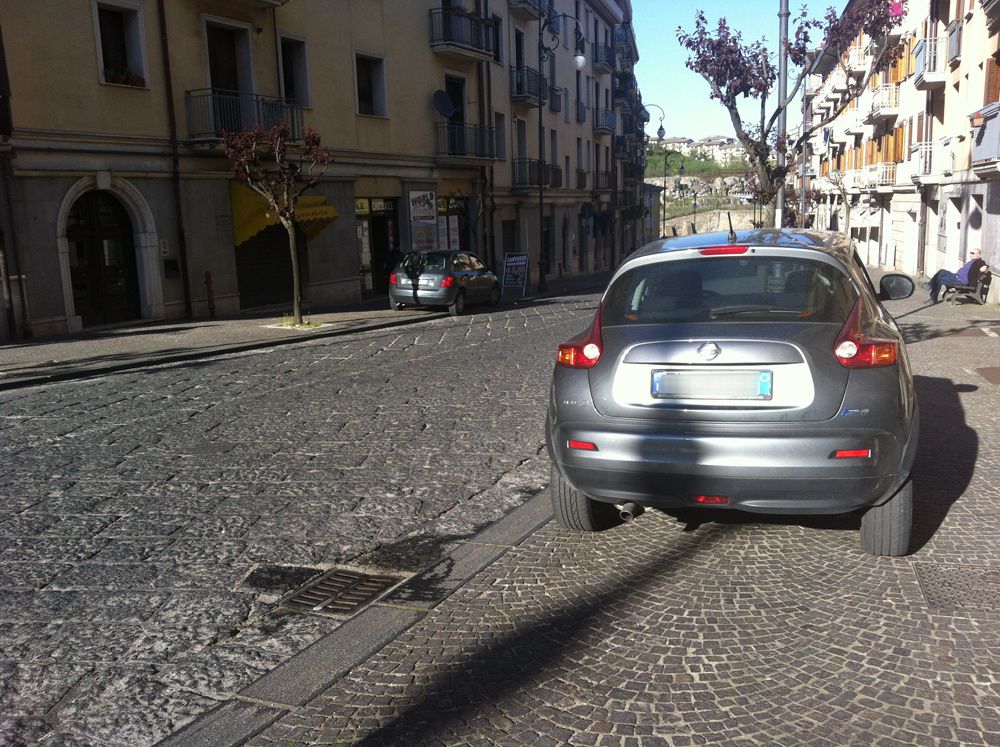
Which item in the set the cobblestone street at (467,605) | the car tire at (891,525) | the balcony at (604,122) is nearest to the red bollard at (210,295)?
the cobblestone street at (467,605)

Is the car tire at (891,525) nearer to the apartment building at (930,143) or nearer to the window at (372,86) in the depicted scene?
the apartment building at (930,143)

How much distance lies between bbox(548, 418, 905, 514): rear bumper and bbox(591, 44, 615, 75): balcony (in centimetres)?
4750

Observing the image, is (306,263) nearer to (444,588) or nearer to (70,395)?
(70,395)

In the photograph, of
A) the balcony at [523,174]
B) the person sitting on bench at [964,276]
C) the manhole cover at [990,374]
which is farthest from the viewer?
the balcony at [523,174]

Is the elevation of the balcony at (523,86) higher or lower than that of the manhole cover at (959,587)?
higher

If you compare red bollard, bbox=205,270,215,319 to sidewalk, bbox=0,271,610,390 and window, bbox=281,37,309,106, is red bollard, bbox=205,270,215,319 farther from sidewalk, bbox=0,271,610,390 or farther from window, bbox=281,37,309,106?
window, bbox=281,37,309,106

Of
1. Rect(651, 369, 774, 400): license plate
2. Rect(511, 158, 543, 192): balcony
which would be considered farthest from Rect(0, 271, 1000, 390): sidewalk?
Rect(511, 158, 543, 192): balcony

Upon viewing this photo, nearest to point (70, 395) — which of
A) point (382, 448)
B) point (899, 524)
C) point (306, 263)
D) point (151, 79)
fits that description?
point (382, 448)

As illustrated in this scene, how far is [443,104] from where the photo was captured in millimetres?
27750

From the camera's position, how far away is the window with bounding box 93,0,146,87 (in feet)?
56.9

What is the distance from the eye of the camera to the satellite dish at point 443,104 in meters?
27.6

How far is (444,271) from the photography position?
20.2 metres

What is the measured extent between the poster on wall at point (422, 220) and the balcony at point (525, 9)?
413 inches

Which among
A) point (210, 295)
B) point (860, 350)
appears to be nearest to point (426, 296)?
point (210, 295)
